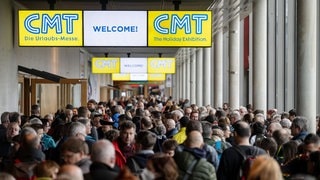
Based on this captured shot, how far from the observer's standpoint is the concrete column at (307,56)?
1309 centimetres

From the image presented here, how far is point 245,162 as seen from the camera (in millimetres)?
6914

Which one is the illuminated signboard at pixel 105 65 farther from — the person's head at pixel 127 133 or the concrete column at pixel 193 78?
the person's head at pixel 127 133

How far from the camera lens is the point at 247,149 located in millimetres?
7234

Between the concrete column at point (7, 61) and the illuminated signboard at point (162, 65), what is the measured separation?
1299 cm

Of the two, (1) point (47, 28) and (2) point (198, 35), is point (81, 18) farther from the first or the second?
(2) point (198, 35)

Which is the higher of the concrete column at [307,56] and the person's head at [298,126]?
the concrete column at [307,56]

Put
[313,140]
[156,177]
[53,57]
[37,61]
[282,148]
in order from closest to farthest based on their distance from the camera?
[156,177] → [313,140] → [282,148] → [37,61] → [53,57]

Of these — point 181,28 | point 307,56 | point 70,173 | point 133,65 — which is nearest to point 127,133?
point 70,173

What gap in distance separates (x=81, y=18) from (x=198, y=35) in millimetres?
2782

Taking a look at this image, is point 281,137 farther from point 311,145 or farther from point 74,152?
point 74,152

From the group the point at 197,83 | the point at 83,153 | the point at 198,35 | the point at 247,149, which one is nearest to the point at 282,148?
the point at 247,149

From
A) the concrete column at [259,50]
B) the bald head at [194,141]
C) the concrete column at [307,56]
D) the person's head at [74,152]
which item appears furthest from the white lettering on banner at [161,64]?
the person's head at [74,152]

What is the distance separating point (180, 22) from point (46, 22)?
3.12m

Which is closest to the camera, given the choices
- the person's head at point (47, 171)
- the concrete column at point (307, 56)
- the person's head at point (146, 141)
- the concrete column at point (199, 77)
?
the person's head at point (47, 171)
